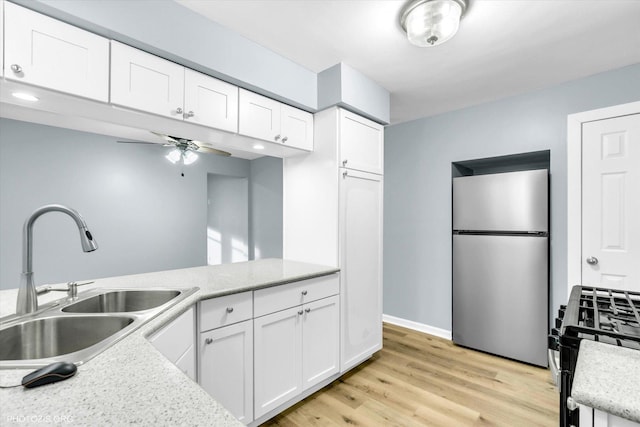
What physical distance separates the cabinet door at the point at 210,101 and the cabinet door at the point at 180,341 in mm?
1094

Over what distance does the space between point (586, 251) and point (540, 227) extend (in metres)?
0.34

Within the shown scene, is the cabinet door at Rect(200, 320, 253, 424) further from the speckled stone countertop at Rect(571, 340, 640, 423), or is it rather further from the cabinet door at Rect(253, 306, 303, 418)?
the speckled stone countertop at Rect(571, 340, 640, 423)

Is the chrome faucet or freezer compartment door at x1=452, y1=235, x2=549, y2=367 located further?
freezer compartment door at x1=452, y1=235, x2=549, y2=367

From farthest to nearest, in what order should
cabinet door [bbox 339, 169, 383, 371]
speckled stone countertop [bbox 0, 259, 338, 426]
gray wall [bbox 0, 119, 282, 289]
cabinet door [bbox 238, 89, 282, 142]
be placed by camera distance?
gray wall [bbox 0, 119, 282, 289], cabinet door [bbox 339, 169, 383, 371], cabinet door [bbox 238, 89, 282, 142], speckled stone countertop [bbox 0, 259, 338, 426]

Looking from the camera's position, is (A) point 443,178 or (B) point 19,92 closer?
(B) point 19,92

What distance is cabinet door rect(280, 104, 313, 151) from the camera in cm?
222

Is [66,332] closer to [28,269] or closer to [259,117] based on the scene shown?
[28,269]

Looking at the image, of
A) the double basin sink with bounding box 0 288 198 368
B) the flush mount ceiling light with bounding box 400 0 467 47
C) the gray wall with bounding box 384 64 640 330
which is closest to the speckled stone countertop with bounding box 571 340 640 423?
the double basin sink with bounding box 0 288 198 368

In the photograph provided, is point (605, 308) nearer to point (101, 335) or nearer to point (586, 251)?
point (586, 251)

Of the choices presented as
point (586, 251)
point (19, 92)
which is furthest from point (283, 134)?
point (586, 251)

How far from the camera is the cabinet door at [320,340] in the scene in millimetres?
2008

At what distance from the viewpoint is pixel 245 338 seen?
1.66 m

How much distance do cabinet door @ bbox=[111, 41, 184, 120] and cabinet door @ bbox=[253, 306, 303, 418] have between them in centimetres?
130

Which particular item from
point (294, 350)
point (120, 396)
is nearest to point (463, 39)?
point (294, 350)
